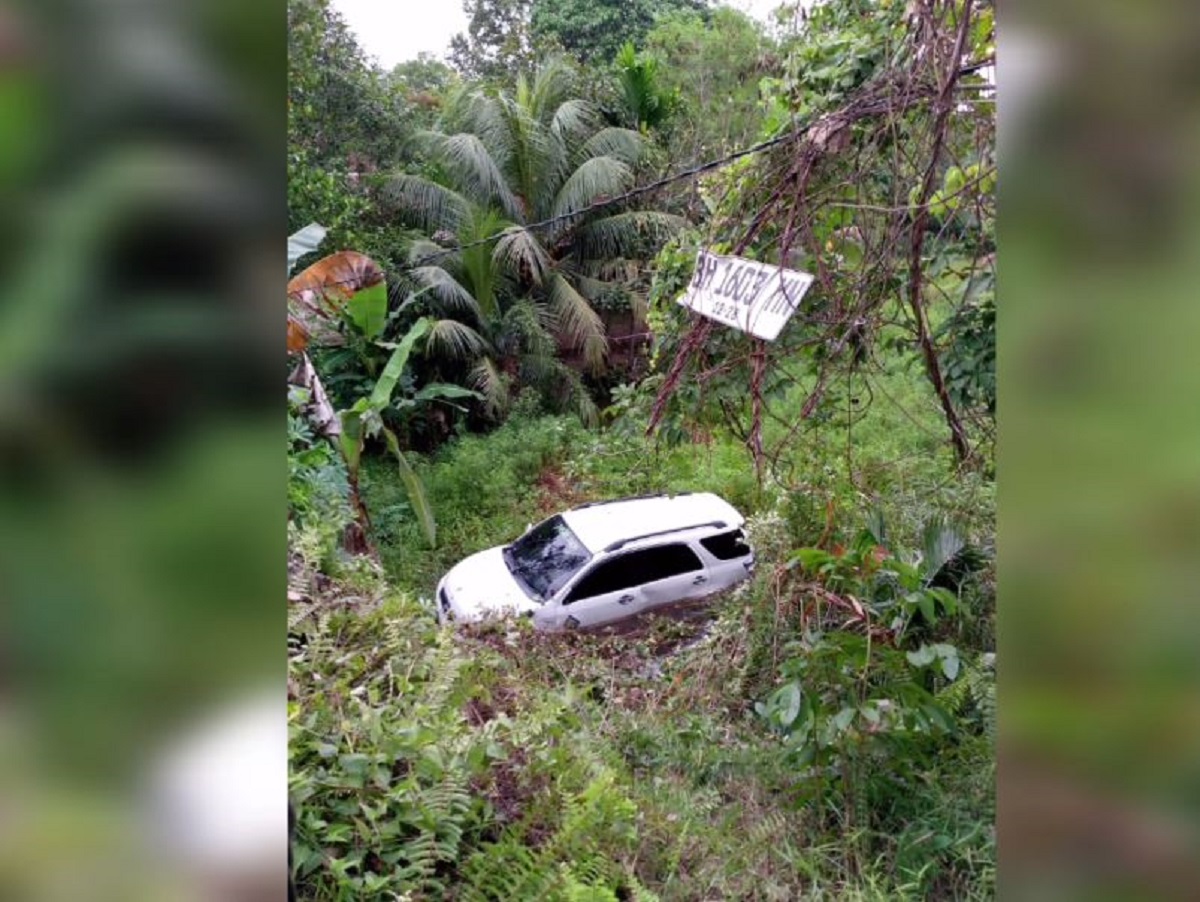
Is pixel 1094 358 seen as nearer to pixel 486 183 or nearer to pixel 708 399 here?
pixel 708 399

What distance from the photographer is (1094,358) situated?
529 millimetres

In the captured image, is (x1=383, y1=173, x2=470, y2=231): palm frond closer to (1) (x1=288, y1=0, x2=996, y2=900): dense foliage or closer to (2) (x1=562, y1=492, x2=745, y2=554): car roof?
(1) (x1=288, y1=0, x2=996, y2=900): dense foliage

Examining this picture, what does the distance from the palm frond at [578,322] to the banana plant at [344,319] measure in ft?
12.4

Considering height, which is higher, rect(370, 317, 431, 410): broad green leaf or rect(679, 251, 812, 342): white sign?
rect(679, 251, 812, 342): white sign

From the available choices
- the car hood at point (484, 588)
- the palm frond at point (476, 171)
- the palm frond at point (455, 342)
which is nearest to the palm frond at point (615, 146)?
the palm frond at point (476, 171)

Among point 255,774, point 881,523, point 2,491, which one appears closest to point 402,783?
point 255,774

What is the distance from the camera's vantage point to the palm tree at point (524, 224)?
10008 millimetres

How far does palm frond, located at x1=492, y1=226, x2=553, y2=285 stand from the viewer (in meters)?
10.1

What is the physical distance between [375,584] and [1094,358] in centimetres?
329

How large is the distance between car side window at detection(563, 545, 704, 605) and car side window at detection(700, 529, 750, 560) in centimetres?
13

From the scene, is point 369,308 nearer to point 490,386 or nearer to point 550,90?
point 490,386

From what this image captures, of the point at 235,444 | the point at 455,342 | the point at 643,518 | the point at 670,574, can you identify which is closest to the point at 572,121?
the point at 455,342

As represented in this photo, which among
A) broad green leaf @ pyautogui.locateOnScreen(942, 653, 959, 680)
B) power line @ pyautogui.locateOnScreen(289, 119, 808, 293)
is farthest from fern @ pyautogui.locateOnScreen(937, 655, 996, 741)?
power line @ pyautogui.locateOnScreen(289, 119, 808, 293)

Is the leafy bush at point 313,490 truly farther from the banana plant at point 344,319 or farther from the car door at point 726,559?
the car door at point 726,559
